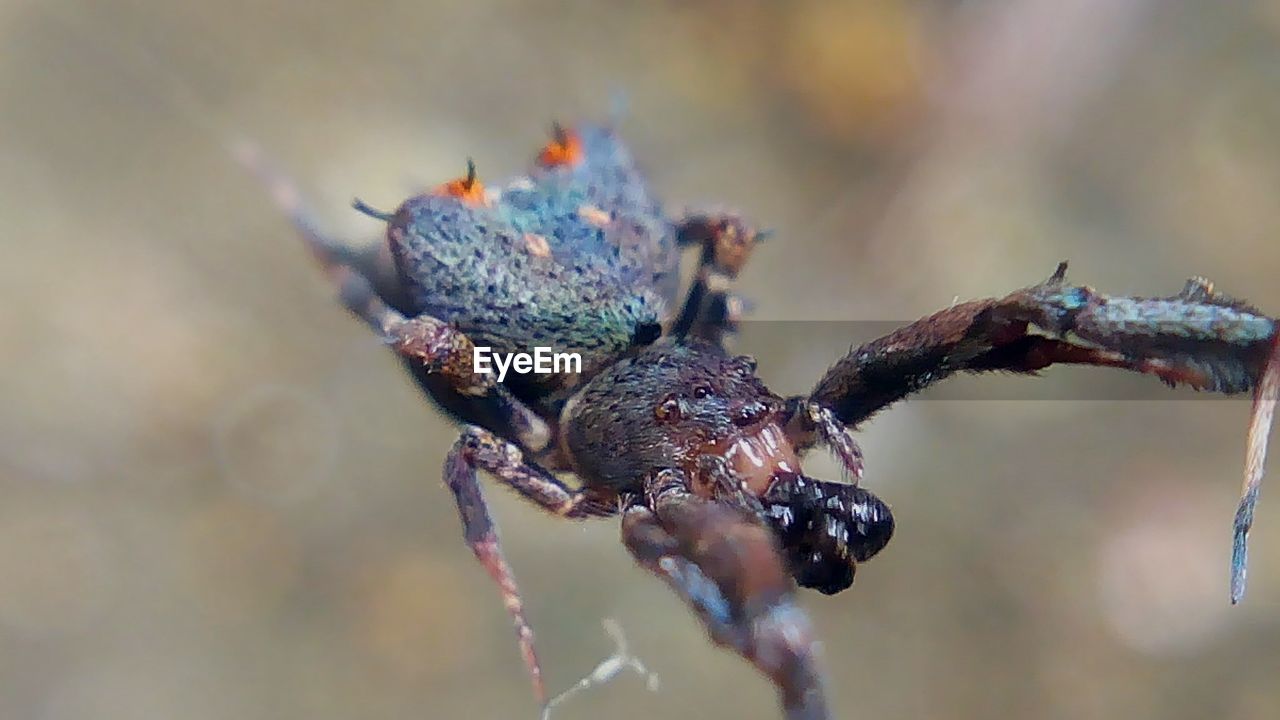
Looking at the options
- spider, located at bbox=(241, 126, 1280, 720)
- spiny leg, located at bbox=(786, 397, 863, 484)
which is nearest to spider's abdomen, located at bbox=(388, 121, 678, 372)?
spider, located at bbox=(241, 126, 1280, 720)

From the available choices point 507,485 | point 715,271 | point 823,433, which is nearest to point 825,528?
point 823,433

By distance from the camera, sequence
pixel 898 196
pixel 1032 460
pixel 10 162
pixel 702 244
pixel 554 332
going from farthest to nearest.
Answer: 1. pixel 898 196
2. pixel 1032 460
3. pixel 10 162
4. pixel 702 244
5. pixel 554 332

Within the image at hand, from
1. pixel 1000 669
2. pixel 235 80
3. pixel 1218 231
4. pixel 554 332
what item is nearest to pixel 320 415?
pixel 235 80

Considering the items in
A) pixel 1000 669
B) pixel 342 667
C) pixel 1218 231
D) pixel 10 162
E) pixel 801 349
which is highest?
pixel 1218 231

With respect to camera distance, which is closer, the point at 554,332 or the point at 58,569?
the point at 554,332

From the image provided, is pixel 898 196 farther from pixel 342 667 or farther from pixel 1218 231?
pixel 342 667

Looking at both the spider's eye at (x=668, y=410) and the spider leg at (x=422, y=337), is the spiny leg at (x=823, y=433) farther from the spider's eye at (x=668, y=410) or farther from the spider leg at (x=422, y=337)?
the spider leg at (x=422, y=337)
